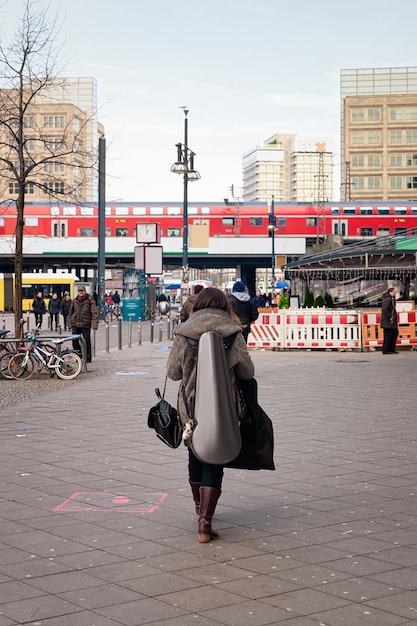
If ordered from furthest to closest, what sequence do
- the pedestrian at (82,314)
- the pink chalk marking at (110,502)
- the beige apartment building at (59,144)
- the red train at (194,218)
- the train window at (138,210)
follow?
1. the train window at (138,210)
2. the red train at (194,218)
3. the pedestrian at (82,314)
4. the beige apartment building at (59,144)
5. the pink chalk marking at (110,502)

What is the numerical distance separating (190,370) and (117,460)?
3.32 metres

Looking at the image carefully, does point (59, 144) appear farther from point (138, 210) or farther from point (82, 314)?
point (138, 210)

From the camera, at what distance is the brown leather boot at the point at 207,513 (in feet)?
22.3

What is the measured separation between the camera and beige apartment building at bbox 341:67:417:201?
150250 millimetres

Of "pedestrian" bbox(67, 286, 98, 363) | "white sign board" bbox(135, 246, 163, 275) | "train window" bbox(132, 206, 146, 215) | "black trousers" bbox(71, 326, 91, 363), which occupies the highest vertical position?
"train window" bbox(132, 206, 146, 215)

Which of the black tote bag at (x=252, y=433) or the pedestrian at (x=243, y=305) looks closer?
the black tote bag at (x=252, y=433)

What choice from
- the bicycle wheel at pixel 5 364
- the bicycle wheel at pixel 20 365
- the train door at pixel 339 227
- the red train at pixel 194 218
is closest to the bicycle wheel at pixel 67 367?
the bicycle wheel at pixel 20 365

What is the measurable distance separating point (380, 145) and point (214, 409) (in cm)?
14878

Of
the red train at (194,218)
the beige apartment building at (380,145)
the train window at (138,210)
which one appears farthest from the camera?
the beige apartment building at (380,145)

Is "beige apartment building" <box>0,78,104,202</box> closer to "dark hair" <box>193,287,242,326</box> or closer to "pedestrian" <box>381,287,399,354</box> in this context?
"pedestrian" <box>381,287,399,354</box>

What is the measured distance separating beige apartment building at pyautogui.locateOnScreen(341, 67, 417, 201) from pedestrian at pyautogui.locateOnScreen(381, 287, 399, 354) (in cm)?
12342

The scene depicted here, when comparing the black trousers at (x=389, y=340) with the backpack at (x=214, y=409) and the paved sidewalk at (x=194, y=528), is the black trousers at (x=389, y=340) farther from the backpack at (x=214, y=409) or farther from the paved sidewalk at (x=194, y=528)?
the backpack at (x=214, y=409)

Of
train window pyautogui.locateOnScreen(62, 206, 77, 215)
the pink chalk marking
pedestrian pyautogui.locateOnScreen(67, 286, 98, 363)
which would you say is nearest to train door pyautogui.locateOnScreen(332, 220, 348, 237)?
train window pyautogui.locateOnScreen(62, 206, 77, 215)

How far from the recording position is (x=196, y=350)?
7.04 metres
